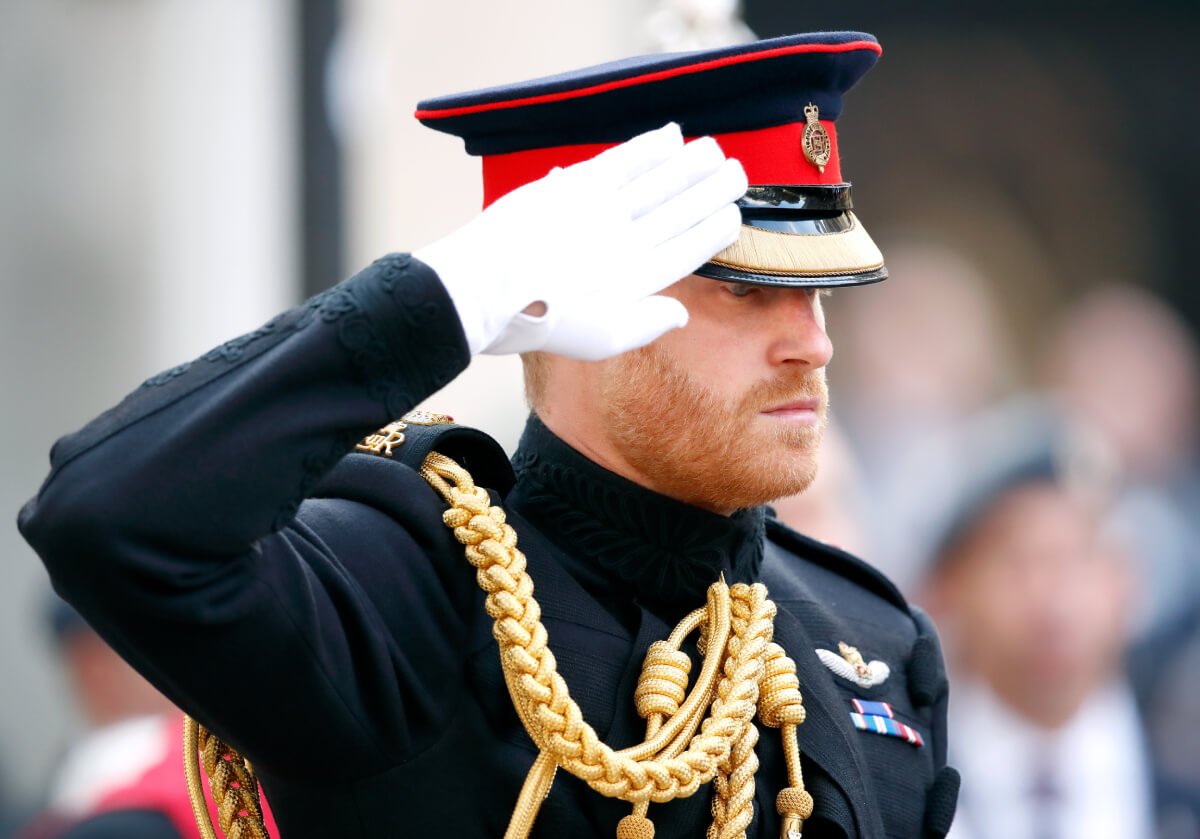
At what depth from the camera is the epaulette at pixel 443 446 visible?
2441 millimetres

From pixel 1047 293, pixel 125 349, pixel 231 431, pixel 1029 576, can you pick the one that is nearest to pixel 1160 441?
Answer: pixel 1047 293

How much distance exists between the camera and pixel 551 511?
2527mm

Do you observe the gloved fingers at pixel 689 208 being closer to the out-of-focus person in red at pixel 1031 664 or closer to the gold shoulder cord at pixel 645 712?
the gold shoulder cord at pixel 645 712

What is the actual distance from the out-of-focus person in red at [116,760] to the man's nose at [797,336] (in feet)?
3.18

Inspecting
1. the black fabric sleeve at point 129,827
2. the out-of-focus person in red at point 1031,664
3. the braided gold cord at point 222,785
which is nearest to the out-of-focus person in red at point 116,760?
the black fabric sleeve at point 129,827

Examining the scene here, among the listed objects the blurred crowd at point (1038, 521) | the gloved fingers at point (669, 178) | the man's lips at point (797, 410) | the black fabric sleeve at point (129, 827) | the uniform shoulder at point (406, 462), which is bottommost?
the blurred crowd at point (1038, 521)

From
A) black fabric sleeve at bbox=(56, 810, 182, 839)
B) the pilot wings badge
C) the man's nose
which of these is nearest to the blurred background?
black fabric sleeve at bbox=(56, 810, 182, 839)

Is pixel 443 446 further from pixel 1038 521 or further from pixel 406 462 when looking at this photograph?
pixel 1038 521

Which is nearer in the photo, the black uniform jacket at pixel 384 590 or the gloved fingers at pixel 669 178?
the black uniform jacket at pixel 384 590

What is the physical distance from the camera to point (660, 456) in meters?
2.51

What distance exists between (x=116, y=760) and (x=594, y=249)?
2.56 m

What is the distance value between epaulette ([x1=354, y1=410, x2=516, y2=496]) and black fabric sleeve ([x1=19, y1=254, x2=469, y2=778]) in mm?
254

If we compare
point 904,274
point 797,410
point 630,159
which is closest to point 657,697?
point 797,410

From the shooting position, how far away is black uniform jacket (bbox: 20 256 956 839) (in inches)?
77.7
